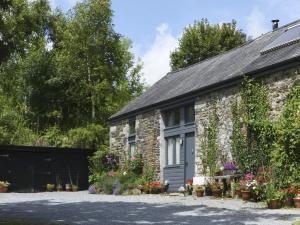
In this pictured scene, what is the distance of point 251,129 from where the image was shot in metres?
16.3

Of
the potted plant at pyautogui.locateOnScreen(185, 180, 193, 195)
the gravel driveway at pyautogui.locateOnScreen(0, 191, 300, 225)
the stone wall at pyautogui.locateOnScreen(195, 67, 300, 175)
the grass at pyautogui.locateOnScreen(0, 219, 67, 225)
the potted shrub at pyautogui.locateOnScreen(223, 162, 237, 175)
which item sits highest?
the stone wall at pyautogui.locateOnScreen(195, 67, 300, 175)

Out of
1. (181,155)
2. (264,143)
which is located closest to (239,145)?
(264,143)

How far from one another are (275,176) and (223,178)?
2492 millimetres

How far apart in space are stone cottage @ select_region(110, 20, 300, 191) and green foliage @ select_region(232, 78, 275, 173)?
323 mm

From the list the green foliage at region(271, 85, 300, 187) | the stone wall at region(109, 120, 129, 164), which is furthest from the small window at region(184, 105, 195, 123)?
the green foliage at region(271, 85, 300, 187)

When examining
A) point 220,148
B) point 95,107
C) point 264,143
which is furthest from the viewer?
point 95,107

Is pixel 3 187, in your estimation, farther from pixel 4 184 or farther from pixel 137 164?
pixel 137 164

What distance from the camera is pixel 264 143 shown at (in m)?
15.6

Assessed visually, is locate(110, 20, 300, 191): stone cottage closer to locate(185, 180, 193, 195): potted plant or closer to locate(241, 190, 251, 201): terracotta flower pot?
locate(185, 180, 193, 195): potted plant

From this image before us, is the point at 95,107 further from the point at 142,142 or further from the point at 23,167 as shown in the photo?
the point at 142,142

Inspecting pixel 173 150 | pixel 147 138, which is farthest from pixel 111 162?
pixel 173 150

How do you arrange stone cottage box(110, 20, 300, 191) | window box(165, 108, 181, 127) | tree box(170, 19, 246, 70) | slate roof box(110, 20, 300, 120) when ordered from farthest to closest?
tree box(170, 19, 246, 70) → window box(165, 108, 181, 127) → slate roof box(110, 20, 300, 120) → stone cottage box(110, 20, 300, 191)

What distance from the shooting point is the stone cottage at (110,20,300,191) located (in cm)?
1598

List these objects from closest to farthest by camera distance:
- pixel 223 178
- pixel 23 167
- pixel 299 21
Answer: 1. pixel 223 178
2. pixel 299 21
3. pixel 23 167
